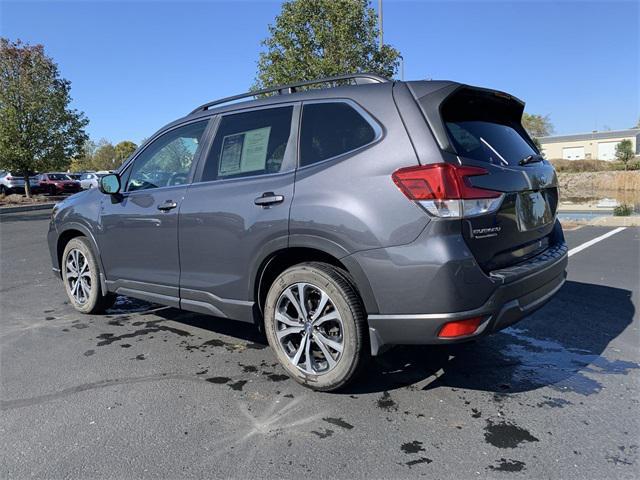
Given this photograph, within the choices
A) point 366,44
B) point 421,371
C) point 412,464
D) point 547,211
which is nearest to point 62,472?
point 412,464

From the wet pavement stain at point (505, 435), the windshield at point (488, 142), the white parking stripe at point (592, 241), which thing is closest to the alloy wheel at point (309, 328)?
the wet pavement stain at point (505, 435)

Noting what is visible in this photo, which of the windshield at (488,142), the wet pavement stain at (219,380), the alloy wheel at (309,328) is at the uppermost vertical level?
the windshield at (488,142)

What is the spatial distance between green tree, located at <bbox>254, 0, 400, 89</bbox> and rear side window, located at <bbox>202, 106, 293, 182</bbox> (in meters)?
11.2

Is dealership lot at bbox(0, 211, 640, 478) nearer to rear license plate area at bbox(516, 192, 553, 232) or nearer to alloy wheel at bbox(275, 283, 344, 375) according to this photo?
alloy wheel at bbox(275, 283, 344, 375)

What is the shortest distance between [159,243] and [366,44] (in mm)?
13088

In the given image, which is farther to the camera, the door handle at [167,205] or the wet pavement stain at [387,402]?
the door handle at [167,205]

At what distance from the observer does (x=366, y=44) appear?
50.4 ft

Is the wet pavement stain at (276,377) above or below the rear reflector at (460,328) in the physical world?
below

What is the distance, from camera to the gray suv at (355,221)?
2.77 meters

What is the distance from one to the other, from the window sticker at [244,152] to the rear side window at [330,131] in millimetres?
382

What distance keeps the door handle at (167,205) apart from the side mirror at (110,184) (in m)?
0.75

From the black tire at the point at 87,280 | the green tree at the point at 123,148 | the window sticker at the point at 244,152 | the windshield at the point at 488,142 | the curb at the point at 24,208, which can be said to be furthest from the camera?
the green tree at the point at 123,148

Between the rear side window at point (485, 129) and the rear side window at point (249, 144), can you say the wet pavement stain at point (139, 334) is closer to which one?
the rear side window at point (249, 144)

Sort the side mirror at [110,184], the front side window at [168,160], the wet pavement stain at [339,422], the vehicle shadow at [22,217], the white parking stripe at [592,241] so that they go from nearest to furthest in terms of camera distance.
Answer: the wet pavement stain at [339,422] → the front side window at [168,160] → the side mirror at [110,184] → the white parking stripe at [592,241] → the vehicle shadow at [22,217]
